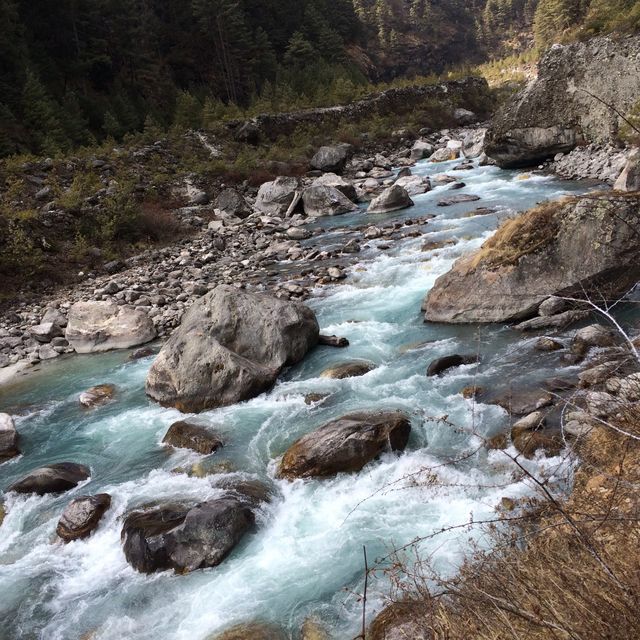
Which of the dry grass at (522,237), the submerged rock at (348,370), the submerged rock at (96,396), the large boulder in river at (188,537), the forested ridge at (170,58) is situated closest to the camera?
the large boulder in river at (188,537)

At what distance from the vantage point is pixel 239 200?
21719 millimetres

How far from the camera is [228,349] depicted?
337 inches

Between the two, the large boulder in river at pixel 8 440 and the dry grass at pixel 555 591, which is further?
the large boulder in river at pixel 8 440

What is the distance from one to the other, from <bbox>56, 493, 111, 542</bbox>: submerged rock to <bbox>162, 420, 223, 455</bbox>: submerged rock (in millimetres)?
1241

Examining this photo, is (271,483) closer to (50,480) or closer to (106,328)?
(50,480)

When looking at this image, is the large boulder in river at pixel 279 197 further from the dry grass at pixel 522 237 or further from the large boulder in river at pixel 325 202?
the dry grass at pixel 522 237

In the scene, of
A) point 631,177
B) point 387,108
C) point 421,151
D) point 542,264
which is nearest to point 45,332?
point 542,264

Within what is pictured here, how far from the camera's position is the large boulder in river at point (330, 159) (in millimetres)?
27031

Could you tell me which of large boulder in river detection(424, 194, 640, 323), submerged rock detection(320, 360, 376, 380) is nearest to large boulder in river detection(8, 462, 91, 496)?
submerged rock detection(320, 360, 376, 380)

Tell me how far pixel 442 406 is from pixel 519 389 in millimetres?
1007

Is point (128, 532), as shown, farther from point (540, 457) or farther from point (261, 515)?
point (540, 457)

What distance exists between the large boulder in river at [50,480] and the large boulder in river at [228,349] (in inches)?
71.0

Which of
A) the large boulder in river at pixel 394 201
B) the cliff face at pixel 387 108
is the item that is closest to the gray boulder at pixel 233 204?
the large boulder in river at pixel 394 201

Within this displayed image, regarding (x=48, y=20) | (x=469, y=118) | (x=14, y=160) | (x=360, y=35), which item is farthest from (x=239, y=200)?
(x=360, y=35)
